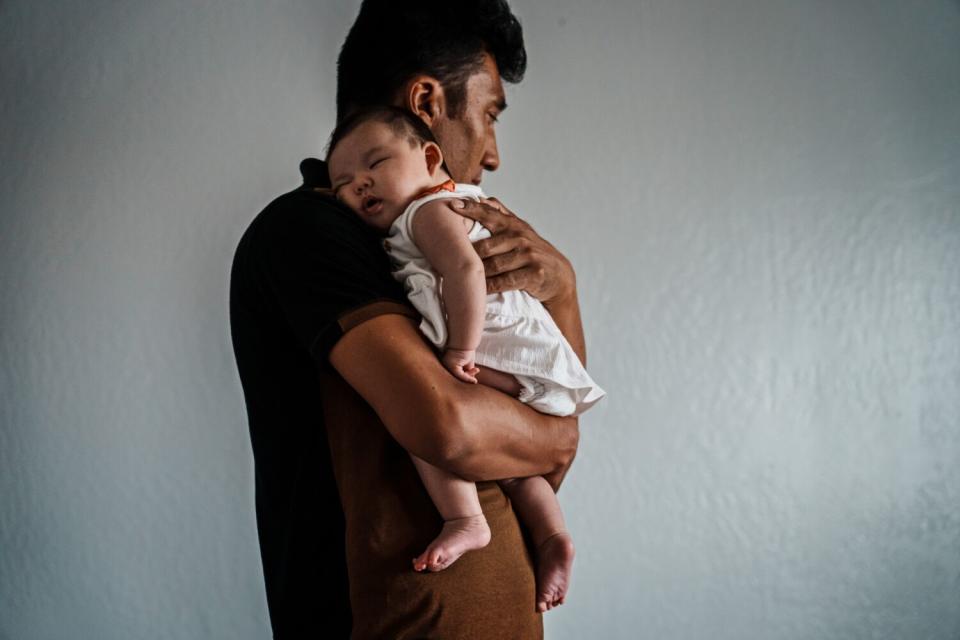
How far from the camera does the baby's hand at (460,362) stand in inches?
37.7

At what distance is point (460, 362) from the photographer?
96 cm

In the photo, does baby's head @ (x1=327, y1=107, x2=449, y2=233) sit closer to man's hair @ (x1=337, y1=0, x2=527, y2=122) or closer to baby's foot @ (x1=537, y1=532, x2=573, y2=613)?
man's hair @ (x1=337, y1=0, x2=527, y2=122)

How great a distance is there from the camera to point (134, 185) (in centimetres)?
209

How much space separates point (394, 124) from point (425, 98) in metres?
0.20

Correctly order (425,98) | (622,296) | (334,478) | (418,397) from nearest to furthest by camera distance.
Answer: (418,397)
(334,478)
(425,98)
(622,296)

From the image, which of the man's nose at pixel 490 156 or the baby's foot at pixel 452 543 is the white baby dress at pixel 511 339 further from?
the man's nose at pixel 490 156

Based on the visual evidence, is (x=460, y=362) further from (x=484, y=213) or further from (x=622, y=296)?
(x=622, y=296)

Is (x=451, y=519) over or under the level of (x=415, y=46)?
under

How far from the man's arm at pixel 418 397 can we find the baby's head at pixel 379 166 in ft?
0.63

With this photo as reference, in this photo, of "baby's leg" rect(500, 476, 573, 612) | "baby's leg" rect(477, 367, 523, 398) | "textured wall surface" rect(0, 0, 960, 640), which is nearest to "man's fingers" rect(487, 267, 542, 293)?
"baby's leg" rect(477, 367, 523, 398)

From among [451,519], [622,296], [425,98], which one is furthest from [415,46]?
[622,296]

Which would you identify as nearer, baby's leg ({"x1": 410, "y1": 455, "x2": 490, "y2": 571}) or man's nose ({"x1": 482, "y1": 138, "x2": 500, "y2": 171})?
baby's leg ({"x1": 410, "y1": 455, "x2": 490, "y2": 571})

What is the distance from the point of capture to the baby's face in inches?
41.7

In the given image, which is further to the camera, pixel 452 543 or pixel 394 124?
pixel 394 124
